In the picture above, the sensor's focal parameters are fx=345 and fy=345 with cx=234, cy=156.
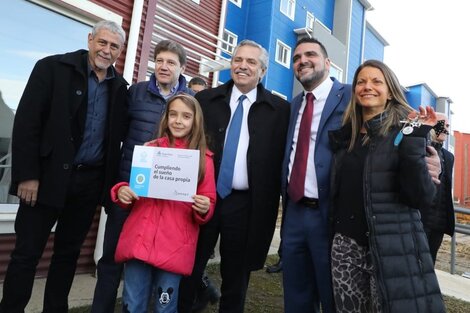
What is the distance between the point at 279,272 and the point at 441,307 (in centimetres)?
371

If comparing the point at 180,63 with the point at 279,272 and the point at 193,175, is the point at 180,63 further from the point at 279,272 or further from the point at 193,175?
the point at 279,272

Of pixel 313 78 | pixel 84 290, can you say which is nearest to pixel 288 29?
pixel 313 78

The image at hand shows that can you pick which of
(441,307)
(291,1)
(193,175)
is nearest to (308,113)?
(193,175)

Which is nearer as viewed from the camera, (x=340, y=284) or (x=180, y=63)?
(x=340, y=284)

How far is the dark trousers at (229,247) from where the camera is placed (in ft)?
8.44

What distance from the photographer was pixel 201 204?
7.22 feet

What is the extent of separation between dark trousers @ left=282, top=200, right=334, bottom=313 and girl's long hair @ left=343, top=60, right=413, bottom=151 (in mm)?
602

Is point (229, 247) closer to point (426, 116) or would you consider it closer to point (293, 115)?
point (293, 115)

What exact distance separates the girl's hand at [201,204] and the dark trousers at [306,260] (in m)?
0.70

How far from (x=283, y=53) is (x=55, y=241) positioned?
1791cm

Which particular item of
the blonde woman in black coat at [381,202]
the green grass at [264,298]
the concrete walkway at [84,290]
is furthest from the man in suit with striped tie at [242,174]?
the concrete walkway at [84,290]

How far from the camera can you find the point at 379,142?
2023mm

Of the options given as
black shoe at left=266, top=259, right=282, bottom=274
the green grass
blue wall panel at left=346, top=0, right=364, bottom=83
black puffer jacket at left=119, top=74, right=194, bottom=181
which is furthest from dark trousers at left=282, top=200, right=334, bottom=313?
blue wall panel at left=346, top=0, right=364, bottom=83

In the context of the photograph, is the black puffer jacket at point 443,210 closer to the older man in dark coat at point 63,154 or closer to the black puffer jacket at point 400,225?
the black puffer jacket at point 400,225
